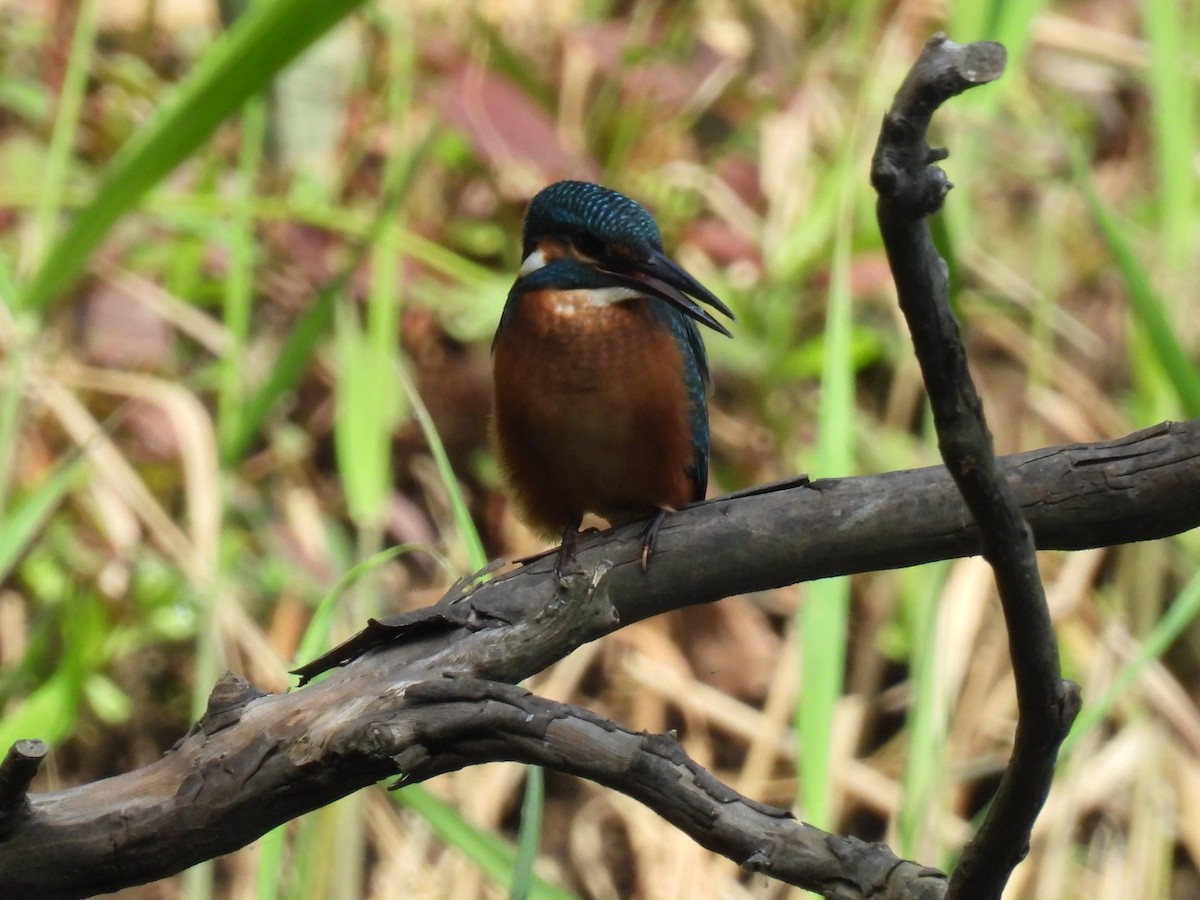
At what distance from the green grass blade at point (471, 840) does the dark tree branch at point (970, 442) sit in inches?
23.0

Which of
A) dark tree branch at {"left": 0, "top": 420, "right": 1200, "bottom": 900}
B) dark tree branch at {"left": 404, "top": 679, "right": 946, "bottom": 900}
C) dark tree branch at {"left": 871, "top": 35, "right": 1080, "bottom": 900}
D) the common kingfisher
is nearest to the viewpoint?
dark tree branch at {"left": 871, "top": 35, "right": 1080, "bottom": 900}

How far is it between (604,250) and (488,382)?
137 cm

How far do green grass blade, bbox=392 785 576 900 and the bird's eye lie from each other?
0.78m

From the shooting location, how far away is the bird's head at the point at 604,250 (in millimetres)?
1819

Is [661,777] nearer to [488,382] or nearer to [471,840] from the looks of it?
[471,840]

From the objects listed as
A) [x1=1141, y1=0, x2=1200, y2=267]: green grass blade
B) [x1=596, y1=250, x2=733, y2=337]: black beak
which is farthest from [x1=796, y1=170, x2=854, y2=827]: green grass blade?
[x1=1141, y1=0, x2=1200, y2=267]: green grass blade

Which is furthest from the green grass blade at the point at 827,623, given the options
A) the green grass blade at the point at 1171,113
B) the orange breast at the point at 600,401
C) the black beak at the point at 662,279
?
the green grass blade at the point at 1171,113

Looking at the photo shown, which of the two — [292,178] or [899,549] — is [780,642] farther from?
[899,549]

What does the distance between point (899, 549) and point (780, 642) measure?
2029 mm

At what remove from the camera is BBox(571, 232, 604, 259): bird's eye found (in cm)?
189

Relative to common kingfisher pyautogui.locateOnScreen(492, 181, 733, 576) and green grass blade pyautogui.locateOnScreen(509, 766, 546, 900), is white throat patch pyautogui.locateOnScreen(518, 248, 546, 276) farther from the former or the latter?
green grass blade pyautogui.locateOnScreen(509, 766, 546, 900)

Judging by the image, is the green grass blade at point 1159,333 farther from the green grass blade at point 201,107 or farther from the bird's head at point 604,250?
the green grass blade at point 201,107

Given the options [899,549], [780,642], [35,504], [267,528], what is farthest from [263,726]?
[780,642]

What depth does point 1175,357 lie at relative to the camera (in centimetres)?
168
